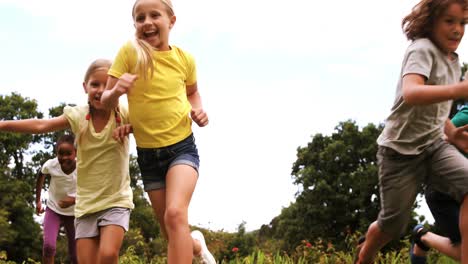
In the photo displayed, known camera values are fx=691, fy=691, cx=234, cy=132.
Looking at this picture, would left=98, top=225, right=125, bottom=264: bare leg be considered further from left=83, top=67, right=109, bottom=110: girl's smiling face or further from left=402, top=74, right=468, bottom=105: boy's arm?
left=402, top=74, right=468, bottom=105: boy's arm

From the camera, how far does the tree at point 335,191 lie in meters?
35.0

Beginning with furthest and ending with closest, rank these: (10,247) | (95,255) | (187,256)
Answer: (10,247) → (95,255) → (187,256)

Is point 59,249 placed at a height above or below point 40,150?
below

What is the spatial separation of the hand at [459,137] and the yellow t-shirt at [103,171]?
7.53 ft

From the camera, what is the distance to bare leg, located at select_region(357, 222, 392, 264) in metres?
5.15

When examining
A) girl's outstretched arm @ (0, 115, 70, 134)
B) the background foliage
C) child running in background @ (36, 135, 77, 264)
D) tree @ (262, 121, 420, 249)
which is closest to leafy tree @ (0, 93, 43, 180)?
the background foliage

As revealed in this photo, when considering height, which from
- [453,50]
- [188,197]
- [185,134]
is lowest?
[188,197]

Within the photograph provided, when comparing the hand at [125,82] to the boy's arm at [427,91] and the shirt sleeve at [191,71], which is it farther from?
the boy's arm at [427,91]

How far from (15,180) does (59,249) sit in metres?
4.17

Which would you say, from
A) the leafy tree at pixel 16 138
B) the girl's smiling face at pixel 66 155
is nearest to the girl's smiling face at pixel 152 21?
the girl's smiling face at pixel 66 155

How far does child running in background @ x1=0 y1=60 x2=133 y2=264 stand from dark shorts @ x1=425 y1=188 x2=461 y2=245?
2225mm

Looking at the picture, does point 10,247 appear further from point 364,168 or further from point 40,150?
point 364,168

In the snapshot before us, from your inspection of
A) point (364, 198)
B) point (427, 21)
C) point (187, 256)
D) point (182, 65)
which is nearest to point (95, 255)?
point (187, 256)

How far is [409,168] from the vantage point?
15.4 ft
